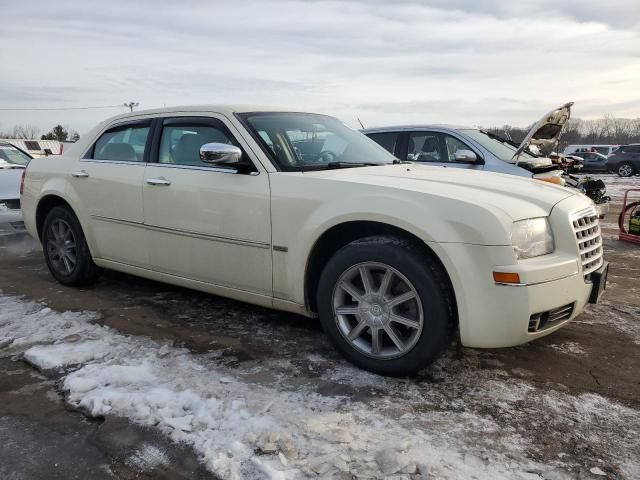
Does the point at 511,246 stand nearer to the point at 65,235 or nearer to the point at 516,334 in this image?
the point at 516,334

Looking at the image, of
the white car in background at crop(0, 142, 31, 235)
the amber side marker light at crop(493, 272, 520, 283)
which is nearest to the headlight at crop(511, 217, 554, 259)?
the amber side marker light at crop(493, 272, 520, 283)

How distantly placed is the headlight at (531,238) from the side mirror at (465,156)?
12.7 feet

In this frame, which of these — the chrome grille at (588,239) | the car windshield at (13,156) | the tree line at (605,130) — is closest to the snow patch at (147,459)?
the chrome grille at (588,239)

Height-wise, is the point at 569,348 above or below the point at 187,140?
below

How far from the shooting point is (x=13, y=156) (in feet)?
30.6

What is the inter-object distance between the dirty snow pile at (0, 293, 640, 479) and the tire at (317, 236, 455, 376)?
0.53 feet

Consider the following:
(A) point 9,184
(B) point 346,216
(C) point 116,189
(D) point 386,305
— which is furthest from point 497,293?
(A) point 9,184

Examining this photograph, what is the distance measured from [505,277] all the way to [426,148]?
16.2 feet

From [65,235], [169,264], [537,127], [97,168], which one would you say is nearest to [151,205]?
[169,264]

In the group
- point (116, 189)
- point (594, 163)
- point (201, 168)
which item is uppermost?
→ point (201, 168)

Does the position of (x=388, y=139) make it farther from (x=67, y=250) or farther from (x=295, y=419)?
A: (x=295, y=419)

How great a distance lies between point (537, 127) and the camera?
265 inches

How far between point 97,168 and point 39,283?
4.70 ft

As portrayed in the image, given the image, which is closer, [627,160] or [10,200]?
[10,200]
